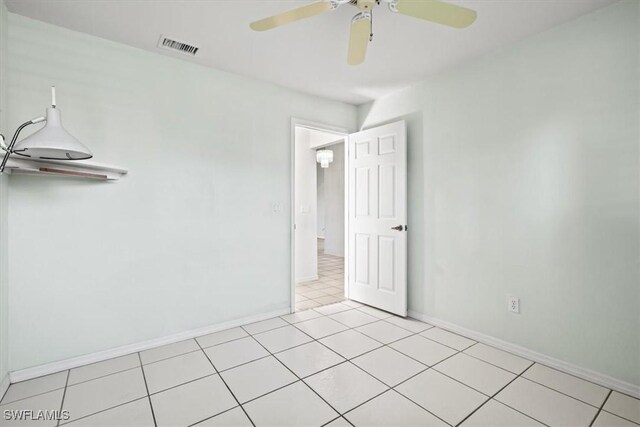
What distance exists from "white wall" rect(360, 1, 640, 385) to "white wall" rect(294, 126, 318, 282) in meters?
2.27

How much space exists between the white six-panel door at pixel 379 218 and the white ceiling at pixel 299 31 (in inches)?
31.7

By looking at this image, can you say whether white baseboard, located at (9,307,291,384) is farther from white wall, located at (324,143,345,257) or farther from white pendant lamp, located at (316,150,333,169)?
white wall, located at (324,143,345,257)

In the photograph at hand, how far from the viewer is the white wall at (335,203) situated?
7.89m

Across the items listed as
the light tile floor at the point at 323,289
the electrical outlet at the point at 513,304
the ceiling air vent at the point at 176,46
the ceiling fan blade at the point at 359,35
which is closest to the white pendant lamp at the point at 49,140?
the ceiling air vent at the point at 176,46

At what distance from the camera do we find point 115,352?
2.51 metres

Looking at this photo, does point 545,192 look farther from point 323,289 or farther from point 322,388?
point 323,289

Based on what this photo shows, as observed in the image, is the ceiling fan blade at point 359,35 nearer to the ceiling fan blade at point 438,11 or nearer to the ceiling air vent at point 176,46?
the ceiling fan blade at point 438,11

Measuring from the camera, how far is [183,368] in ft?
7.67

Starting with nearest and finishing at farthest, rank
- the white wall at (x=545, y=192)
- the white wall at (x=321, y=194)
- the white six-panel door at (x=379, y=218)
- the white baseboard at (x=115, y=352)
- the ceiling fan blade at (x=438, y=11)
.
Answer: the ceiling fan blade at (x=438, y=11) < the white wall at (x=545, y=192) < the white baseboard at (x=115, y=352) < the white six-panel door at (x=379, y=218) < the white wall at (x=321, y=194)

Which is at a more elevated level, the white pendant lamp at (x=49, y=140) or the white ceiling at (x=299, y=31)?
the white ceiling at (x=299, y=31)

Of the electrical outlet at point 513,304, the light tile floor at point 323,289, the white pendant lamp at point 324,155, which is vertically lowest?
the light tile floor at point 323,289

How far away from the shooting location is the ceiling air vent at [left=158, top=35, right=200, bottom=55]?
2.49m

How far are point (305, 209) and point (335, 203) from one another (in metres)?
2.99

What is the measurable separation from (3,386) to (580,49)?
4636 mm
